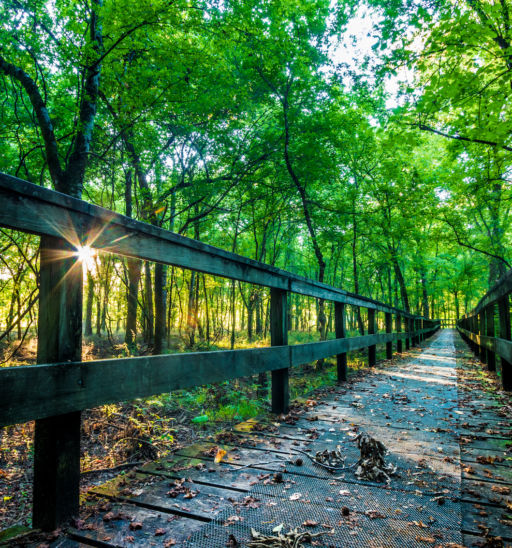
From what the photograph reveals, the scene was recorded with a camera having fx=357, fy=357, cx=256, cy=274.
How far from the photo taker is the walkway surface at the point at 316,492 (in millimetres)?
1543

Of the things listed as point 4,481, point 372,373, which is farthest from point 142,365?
point 372,373

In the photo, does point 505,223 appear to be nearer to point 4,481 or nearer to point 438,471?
point 438,471

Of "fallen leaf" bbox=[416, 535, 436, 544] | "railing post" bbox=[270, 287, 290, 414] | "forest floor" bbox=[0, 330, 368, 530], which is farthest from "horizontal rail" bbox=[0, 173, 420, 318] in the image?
"fallen leaf" bbox=[416, 535, 436, 544]

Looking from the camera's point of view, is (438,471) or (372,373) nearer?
(438,471)

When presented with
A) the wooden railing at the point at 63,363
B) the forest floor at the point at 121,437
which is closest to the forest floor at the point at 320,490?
the wooden railing at the point at 63,363

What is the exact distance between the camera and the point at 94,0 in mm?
5363

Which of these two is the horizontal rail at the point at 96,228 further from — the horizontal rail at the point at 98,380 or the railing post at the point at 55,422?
the horizontal rail at the point at 98,380

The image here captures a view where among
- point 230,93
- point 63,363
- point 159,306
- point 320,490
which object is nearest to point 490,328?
point 320,490

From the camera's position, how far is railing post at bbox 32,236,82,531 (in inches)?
59.2

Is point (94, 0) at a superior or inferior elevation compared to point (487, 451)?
superior

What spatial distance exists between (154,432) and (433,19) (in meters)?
7.67

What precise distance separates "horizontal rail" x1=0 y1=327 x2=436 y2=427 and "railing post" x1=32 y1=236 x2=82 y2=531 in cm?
8

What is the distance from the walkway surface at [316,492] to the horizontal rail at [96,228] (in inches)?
49.5

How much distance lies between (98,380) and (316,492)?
1.32 meters
